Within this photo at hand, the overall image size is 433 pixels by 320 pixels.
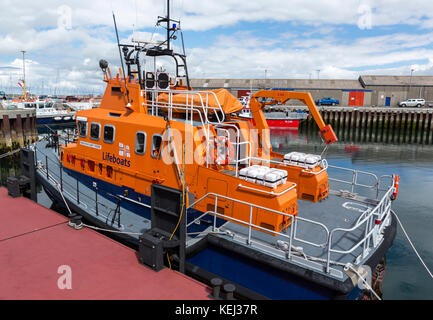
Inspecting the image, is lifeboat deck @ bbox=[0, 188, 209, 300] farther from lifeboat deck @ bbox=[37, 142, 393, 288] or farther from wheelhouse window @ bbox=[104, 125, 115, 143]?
wheelhouse window @ bbox=[104, 125, 115, 143]

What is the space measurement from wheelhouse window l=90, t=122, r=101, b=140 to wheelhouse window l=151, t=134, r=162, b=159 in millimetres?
1962

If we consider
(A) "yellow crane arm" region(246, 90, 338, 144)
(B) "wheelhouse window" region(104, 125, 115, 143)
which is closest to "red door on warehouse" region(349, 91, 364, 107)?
(A) "yellow crane arm" region(246, 90, 338, 144)

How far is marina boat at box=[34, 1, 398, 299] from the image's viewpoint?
5035 millimetres

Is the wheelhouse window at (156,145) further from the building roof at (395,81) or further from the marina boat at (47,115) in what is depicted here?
the building roof at (395,81)

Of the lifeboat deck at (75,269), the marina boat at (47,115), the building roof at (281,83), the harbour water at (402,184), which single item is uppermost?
the building roof at (281,83)

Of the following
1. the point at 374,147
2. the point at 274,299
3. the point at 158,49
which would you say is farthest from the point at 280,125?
the point at 274,299

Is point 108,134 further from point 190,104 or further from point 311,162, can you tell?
point 311,162

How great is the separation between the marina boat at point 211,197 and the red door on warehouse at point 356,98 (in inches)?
2006

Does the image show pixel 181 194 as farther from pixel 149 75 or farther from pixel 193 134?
pixel 149 75

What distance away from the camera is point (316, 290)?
15.3 ft

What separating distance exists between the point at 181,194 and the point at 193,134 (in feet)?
5.29

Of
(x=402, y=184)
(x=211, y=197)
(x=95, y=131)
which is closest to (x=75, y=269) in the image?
(x=211, y=197)

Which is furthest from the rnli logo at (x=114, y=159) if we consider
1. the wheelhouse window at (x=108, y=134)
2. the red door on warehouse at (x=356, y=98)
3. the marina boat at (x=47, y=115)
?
the red door on warehouse at (x=356, y=98)

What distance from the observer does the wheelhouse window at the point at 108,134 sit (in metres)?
7.55
